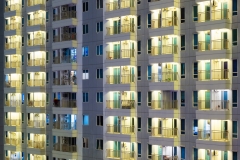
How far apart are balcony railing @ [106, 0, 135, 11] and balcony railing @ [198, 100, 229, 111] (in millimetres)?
12077

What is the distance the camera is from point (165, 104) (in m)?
43.9

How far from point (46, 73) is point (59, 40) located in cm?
456

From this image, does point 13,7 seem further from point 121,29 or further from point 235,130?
point 235,130

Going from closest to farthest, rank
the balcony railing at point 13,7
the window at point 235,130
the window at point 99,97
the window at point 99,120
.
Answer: the window at point 235,130, the window at point 99,120, the window at point 99,97, the balcony railing at point 13,7

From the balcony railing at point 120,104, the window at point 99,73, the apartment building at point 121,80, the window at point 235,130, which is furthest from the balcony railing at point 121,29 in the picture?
the window at point 235,130

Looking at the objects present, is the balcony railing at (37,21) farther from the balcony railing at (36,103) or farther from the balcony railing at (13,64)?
the balcony railing at (36,103)

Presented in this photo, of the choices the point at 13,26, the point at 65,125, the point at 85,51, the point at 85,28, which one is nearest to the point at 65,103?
the point at 65,125

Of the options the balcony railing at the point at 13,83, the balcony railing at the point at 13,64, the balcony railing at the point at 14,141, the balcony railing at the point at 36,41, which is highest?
the balcony railing at the point at 36,41

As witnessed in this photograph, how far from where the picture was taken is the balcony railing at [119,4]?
154 ft

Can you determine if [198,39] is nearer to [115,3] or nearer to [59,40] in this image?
[115,3]

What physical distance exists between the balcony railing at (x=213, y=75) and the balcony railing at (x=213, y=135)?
441 cm

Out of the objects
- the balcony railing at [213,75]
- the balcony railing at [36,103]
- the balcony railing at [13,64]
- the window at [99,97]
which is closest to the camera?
the balcony railing at [213,75]

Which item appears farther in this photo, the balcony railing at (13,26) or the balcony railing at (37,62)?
the balcony railing at (13,26)

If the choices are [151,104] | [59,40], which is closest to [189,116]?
[151,104]
